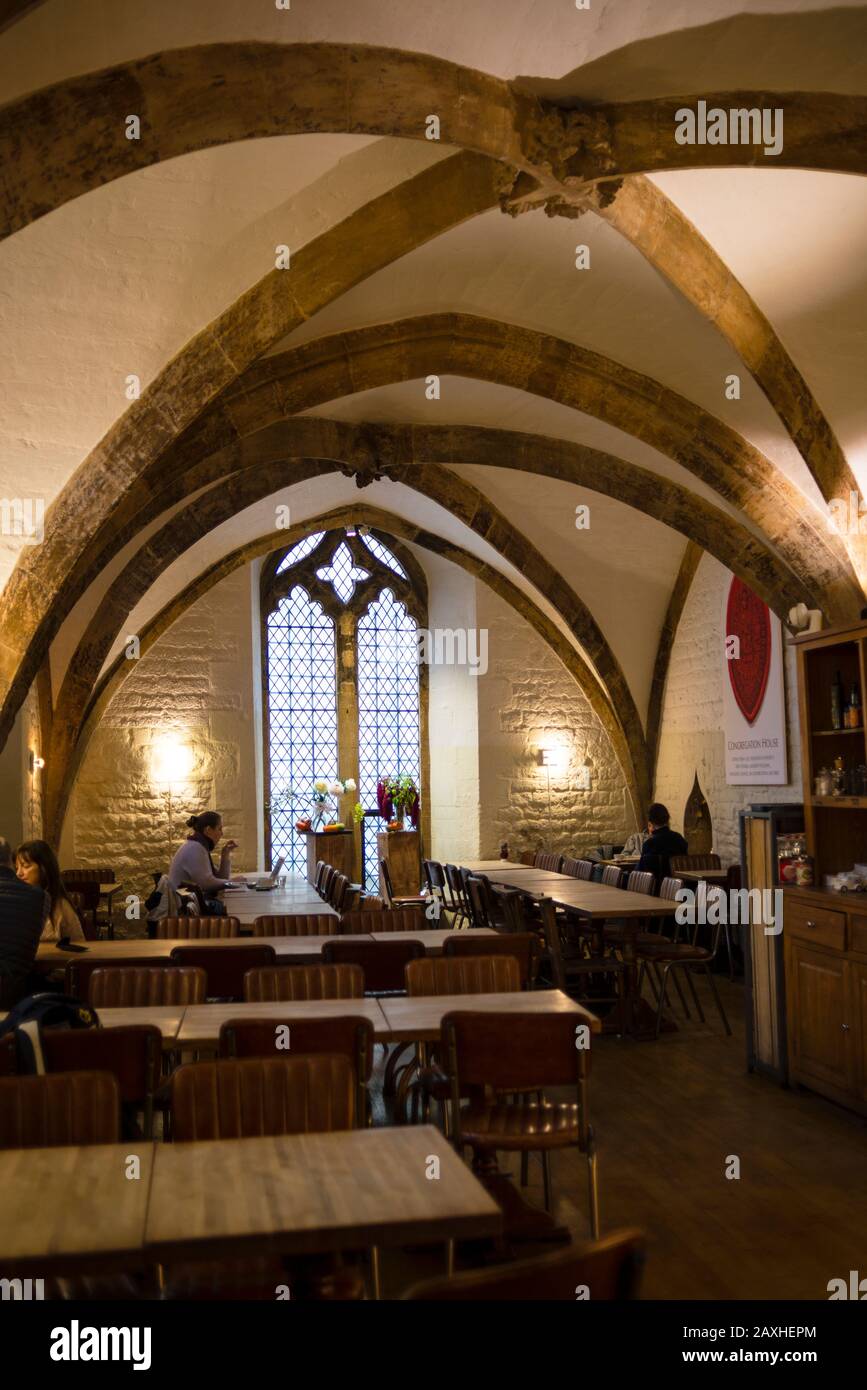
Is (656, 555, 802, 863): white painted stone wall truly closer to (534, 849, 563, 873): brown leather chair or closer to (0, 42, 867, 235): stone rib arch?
(534, 849, 563, 873): brown leather chair

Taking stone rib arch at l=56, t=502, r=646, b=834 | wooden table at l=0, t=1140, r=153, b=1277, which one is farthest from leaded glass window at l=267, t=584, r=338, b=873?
wooden table at l=0, t=1140, r=153, b=1277

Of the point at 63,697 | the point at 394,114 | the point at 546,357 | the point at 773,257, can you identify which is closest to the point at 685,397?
the point at 546,357

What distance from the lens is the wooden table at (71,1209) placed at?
2.07 metres

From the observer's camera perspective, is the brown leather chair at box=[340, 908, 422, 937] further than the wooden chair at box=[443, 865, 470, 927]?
No

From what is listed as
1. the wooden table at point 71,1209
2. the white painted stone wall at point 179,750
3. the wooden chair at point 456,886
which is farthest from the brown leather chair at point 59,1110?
the white painted stone wall at point 179,750

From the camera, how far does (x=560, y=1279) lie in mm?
1837

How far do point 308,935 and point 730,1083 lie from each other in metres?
2.46

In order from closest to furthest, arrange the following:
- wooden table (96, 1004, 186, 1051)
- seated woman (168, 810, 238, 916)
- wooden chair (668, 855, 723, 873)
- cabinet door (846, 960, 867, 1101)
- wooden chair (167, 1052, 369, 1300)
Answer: wooden chair (167, 1052, 369, 1300), wooden table (96, 1004, 186, 1051), cabinet door (846, 960, 867, 1101), seated woman (168, 810, 238, 916), wooden chair (668, 855, 723, 873)

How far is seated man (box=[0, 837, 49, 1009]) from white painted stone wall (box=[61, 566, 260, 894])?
364 inches

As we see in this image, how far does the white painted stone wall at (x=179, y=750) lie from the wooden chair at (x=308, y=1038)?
10.5 m

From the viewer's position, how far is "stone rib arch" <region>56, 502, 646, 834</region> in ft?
44.3

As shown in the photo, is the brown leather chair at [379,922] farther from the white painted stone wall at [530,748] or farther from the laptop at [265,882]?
the white painted stone wall at [530,748]
